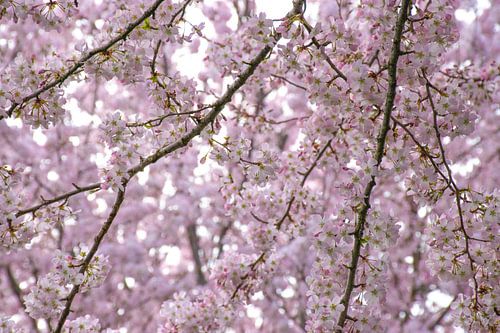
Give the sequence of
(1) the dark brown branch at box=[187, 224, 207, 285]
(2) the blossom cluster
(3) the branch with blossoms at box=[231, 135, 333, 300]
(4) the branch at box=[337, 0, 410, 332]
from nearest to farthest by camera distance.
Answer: (4) the branch at box=[337, 0, 410, 332], (2) the blossom cluster, (3) the branch with blossoms at box=[231, 135, 333, 300], (1) the dark brown branch at box=[187, 224, 207, 285]

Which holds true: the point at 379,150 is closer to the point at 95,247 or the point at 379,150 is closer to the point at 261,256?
the point at 95,247

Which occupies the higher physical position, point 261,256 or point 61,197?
point 261,256

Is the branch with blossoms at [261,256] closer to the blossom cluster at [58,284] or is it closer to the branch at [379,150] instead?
the blossom cluster at [58,284]

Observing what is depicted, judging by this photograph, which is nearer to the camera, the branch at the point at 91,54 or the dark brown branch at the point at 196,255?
the branch at the point at 91,54

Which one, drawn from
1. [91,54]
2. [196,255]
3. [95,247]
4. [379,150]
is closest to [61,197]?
[95,247]

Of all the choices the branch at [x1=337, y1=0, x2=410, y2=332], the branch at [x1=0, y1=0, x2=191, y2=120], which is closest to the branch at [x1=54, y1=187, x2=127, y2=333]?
the branch at [x1=0, y1=0, x2=191, y2=120]

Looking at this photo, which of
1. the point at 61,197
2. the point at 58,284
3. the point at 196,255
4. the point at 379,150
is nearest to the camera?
the point at 379,150

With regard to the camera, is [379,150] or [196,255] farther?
[196,255]

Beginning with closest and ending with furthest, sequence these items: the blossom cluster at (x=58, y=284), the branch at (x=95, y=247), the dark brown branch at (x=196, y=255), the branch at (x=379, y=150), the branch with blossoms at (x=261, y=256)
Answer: the branch at (x=379, y=150)
the branch at (x=95, y=247)
the blossom cluster at (x=58, y=284)
the branch with blossoms at (x=261, y=256)
the dark brown branch at (x=196, y=255)

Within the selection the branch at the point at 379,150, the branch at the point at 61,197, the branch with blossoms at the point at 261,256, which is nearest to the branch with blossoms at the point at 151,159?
the branch at the point at 61,197

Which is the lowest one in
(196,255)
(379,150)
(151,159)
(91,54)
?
(379,150)

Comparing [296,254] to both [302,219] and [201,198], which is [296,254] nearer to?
[201,198]

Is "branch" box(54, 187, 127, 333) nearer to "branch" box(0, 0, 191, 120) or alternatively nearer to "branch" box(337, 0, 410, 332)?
"branch" box(0, 0, 191, 120)

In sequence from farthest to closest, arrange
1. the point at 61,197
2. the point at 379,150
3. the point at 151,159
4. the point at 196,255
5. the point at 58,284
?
the point at 196,255 → the point at 58,284 → the point at 61,197 → the point at 151,159 → the point at 379,150
